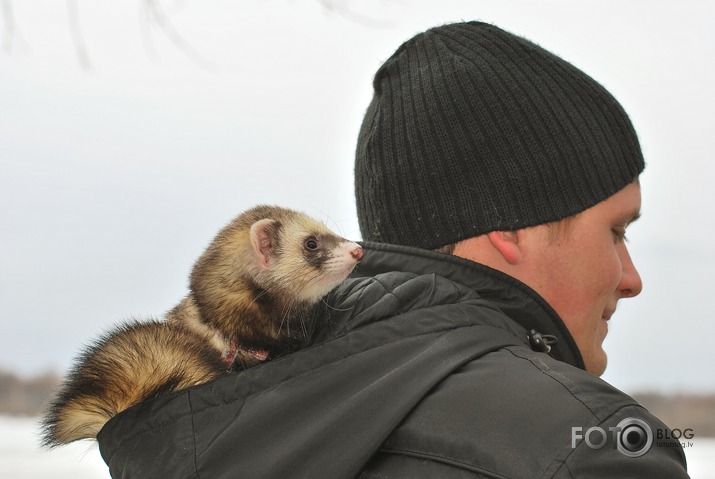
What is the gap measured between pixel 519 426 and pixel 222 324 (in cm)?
68

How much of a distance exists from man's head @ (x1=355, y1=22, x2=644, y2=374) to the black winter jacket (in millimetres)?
347

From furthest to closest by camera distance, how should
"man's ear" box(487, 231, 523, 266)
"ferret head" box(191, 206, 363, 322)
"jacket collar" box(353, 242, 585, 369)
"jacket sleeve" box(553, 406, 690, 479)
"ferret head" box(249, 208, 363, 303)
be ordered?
"ferret head" box(249, 208, 363, 303) < "ferret head" box(191, 206, 363, 322) < "man's ear" box(487, 231, 523, 266) < "jacket collar" box(353, 242, 585, 369) < "jacket sleeve" box(553, 406, 690, 479)

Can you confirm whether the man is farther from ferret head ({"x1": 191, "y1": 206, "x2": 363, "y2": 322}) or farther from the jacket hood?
ferret head ({"x1": 191, "y1": 206, "x2": 363, "y2": 322})

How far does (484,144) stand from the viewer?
1.48 metres

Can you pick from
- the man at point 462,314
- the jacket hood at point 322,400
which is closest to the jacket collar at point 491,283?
the man at point 462,314

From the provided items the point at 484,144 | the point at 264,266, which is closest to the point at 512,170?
the point at 484,144

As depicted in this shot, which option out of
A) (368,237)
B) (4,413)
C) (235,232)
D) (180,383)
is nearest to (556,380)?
(180,383)

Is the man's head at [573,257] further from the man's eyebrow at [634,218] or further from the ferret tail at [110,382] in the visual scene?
the ferret tail at [110,382]

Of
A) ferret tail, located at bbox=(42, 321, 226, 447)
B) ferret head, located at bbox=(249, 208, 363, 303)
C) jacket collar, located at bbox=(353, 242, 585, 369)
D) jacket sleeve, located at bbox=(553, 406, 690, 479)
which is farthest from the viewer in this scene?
ferret head, located at bbox=(249, 208, 363, 303)

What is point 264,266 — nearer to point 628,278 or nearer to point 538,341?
point 538,341

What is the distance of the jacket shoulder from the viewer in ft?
2.95

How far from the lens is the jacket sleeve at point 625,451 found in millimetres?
889

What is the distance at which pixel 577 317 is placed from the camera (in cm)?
153

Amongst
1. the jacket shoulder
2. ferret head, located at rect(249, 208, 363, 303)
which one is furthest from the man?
ferret head, located at rect(249, 208, 363, 303)
